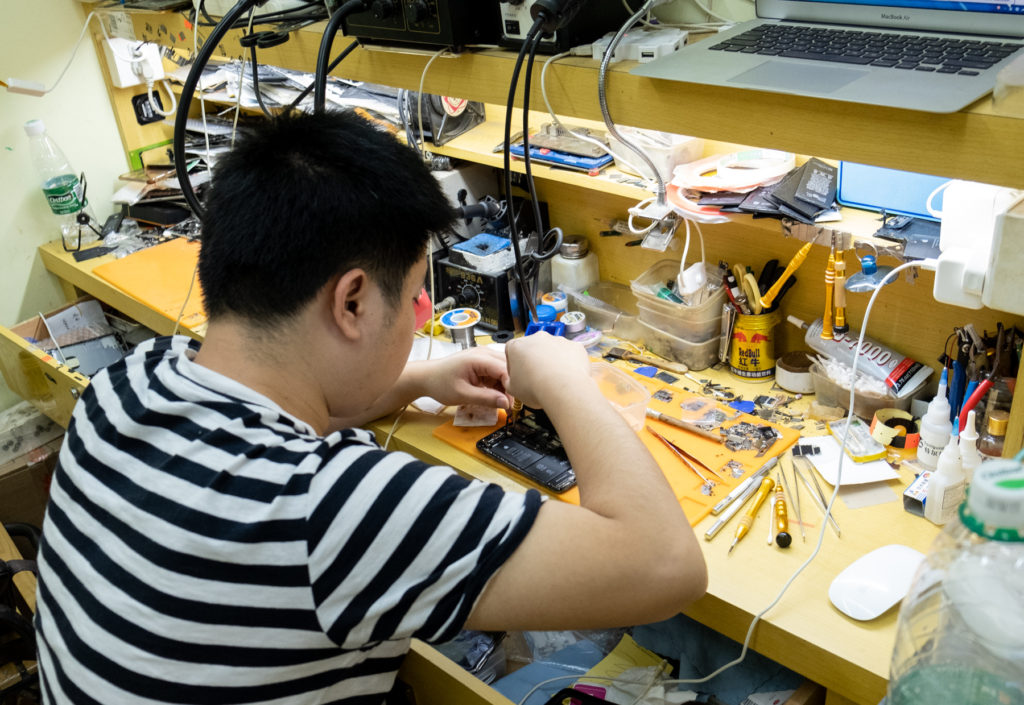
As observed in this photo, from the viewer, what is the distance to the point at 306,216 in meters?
0.83

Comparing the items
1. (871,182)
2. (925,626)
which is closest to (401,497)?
(925,626)

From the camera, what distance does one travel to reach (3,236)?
7.39 ft

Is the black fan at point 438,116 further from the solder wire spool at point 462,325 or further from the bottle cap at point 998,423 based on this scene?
the bottle cap at point 998,423

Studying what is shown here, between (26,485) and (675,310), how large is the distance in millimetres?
1741

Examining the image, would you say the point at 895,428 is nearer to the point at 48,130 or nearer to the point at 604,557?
the point at 604,557

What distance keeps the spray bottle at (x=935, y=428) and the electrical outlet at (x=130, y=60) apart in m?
2.12

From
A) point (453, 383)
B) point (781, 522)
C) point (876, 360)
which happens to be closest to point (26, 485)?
point (453, 383)

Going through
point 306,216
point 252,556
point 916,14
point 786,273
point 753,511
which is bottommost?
point 753,511

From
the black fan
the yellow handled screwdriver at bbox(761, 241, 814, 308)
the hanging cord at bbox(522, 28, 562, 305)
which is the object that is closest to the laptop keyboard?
the hanging cord at bbox(522, 28, 562, 305)

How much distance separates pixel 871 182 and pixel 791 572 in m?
0.64

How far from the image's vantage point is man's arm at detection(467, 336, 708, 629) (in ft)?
2.44

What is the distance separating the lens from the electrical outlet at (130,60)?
90.0 inches

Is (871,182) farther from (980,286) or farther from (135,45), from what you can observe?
(135,45)

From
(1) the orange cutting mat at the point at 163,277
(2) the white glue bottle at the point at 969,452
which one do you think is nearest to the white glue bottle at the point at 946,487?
(2) the white glue bottle at the point at 969,452
